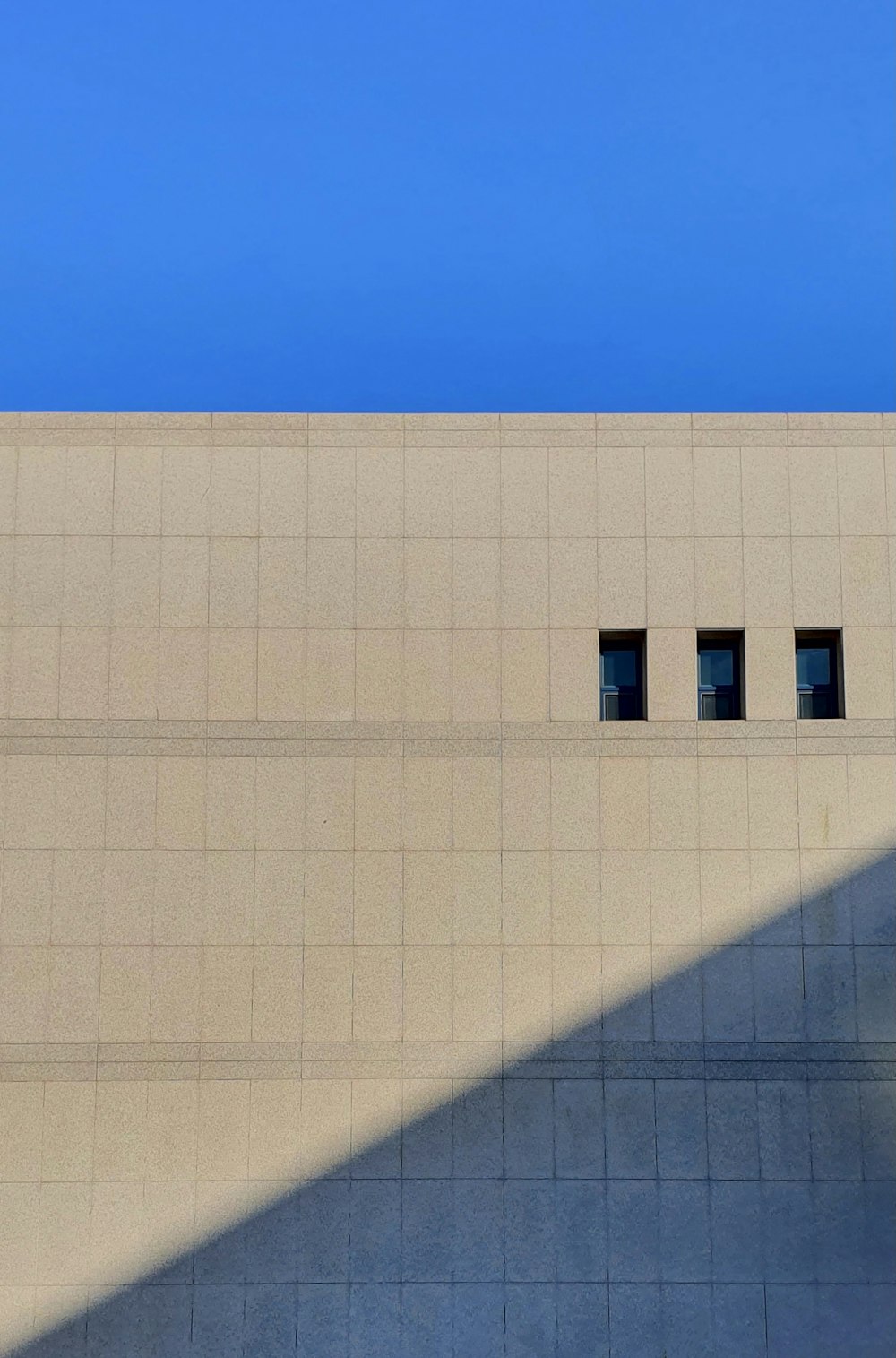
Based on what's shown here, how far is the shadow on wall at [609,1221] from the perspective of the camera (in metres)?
16.7

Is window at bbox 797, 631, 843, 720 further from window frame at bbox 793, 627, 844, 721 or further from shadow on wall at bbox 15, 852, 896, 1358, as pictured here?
shadow on wall at bbox 15, 852, 896, 1358

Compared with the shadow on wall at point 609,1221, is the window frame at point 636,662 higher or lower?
higher

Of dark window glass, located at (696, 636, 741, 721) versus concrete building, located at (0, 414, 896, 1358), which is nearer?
concrete building, located at (0, 414, 896, 1358)

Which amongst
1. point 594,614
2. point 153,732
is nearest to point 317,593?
point 153,732

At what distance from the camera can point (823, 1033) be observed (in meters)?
17.5

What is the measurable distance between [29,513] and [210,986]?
873cm

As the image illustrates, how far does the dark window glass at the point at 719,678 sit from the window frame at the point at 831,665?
100 cm

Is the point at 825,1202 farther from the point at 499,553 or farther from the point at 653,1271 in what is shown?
the point at 499,553

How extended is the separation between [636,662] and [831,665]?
342 cm

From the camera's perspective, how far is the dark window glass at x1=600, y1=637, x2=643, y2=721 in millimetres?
18719

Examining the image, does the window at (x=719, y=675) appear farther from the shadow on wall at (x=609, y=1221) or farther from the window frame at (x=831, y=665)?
the shadow on wall at (x=609, y=1221)

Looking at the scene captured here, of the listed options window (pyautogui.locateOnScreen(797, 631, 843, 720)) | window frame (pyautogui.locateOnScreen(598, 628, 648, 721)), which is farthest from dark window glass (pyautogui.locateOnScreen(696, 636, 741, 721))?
window (pyautogui.locateOnScreen(797, 631, 843, 720))

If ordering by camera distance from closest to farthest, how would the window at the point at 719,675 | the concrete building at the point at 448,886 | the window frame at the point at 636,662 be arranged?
the concrete building at the point at 448,886 → the window frame at the point at 636,662 → the window at the point at 719,675

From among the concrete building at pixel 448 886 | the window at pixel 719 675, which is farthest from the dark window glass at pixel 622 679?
the window at pixel 719 675
